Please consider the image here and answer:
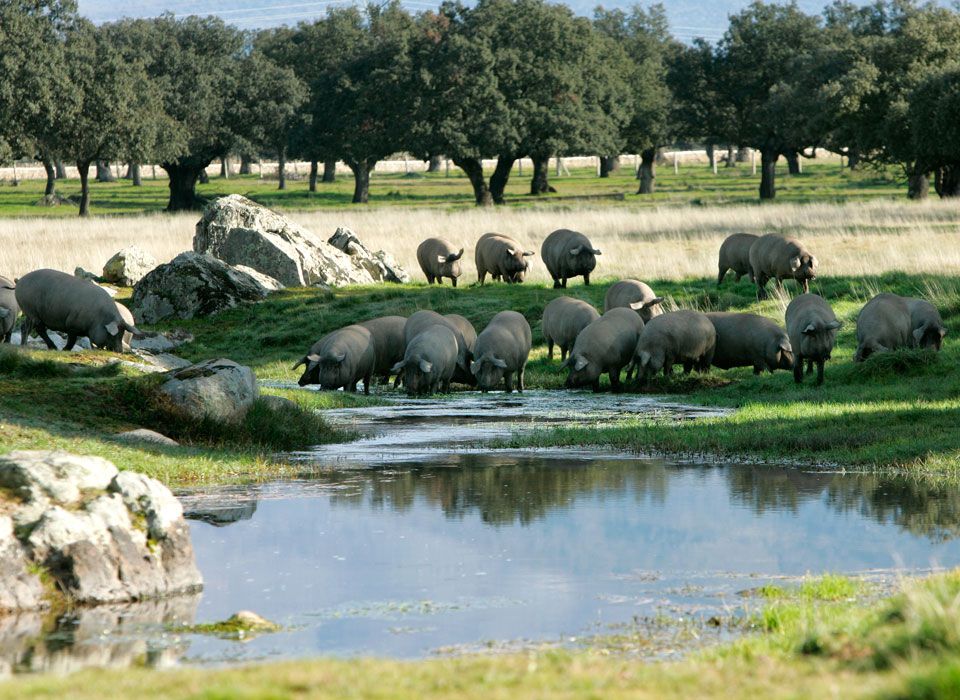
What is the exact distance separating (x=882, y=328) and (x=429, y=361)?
754 cm

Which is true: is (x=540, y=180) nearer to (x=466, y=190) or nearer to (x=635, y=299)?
(x=466, y=190)

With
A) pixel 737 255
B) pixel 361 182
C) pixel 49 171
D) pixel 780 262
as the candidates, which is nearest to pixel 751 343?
pixel 780 262

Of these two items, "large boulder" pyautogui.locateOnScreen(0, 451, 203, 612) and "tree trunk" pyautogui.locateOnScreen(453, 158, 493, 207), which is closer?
"large boulder" pyautogui.locateOnScreen(0, 451, 203, 612)

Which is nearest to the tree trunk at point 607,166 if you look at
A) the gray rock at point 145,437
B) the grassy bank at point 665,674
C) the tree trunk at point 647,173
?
the tree trunk at point 647,173

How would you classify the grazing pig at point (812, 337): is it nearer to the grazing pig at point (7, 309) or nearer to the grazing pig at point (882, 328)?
the grazing pig at point (882, 328)

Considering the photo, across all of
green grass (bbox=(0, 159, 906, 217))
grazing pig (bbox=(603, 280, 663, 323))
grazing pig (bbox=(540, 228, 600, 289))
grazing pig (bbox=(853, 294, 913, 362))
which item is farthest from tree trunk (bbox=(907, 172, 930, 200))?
grazing pig (bbox=(853, 294, 913, 362))

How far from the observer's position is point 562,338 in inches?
1072

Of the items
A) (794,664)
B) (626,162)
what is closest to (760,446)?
(794,664)

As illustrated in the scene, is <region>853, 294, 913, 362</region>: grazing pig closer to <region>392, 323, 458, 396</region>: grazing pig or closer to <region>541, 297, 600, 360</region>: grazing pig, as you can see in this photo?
<region>541, 297, 600, 360</region>: grazing pig

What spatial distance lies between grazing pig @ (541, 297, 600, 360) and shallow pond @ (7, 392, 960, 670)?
359 inches

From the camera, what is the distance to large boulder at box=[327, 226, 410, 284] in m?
38.7

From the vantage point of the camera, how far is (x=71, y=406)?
17391 mm

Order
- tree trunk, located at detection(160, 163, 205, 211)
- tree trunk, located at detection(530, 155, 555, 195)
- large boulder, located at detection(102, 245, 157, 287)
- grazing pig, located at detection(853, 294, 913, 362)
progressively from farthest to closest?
tree trunk, located at detection(530, 155, 555, 195), tree trunk, located at detection(160, 163, 205, 211), large boulder, located at detection(102, 245, 157, 287), grazing pig, located at detection(853, 294, 913, 362)

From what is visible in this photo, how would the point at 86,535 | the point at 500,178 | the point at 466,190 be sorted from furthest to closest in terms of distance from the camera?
the point at 466,190 → the point at 500,178 → the point at 86,535
